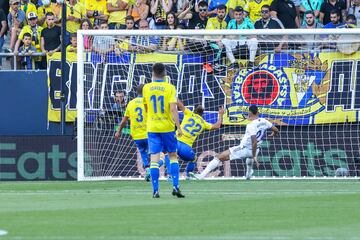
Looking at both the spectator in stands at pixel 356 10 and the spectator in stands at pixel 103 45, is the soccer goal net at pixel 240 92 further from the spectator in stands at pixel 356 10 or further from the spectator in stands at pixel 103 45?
the spectator in stands at pixel 356 10

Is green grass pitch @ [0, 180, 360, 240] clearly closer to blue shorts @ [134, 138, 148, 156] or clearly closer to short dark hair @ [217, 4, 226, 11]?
blue shorts @ [134, 138, 148, 156]

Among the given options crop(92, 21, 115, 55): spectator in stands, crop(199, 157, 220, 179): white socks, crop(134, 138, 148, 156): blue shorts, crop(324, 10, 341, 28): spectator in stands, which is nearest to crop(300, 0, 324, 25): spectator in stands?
crop(324, 10, 341, 28): spectator in stands

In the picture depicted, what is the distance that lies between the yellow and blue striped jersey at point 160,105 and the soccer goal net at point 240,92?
766 centimetres

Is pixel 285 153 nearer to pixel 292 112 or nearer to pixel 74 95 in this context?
pixel 292 112

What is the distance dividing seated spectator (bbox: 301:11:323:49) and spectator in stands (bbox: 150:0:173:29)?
3.43 meters

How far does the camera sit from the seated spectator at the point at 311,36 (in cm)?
2602

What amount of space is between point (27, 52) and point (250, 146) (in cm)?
635

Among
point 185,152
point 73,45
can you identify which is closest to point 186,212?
point 185,152

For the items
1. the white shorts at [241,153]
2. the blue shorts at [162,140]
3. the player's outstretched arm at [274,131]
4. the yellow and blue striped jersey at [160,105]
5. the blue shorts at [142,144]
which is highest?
the yellow and blue striped jersey at [160,105]

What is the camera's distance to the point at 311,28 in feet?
87.9

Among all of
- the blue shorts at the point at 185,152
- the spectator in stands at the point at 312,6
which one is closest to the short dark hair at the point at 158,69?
the blue shorts at the point at 185,152

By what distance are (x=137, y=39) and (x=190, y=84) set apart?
1.68 meters

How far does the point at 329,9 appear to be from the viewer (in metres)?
27.0

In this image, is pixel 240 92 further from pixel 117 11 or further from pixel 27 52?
pixel 27 52
